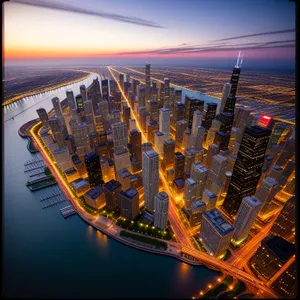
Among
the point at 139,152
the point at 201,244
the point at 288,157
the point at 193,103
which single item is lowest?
the point at 201,244

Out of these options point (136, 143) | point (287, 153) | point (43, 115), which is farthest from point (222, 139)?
point (43, 115)

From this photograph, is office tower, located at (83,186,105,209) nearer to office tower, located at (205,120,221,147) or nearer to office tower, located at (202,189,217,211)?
office tower, located at (202,189,217,211)

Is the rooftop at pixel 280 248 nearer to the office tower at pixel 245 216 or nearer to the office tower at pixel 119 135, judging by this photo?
the office tower at pixel 245 216

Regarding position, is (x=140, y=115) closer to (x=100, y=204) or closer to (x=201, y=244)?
(x=100, y=204)

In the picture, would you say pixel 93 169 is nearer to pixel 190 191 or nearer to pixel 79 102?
pixel 190 191

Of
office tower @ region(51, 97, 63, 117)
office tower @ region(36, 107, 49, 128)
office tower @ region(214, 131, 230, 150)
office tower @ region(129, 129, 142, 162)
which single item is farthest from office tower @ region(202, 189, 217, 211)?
office tower @ region(51, 97, 63, 117)

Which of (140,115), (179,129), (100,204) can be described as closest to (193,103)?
(179,129)

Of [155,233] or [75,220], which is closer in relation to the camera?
[155,233]
